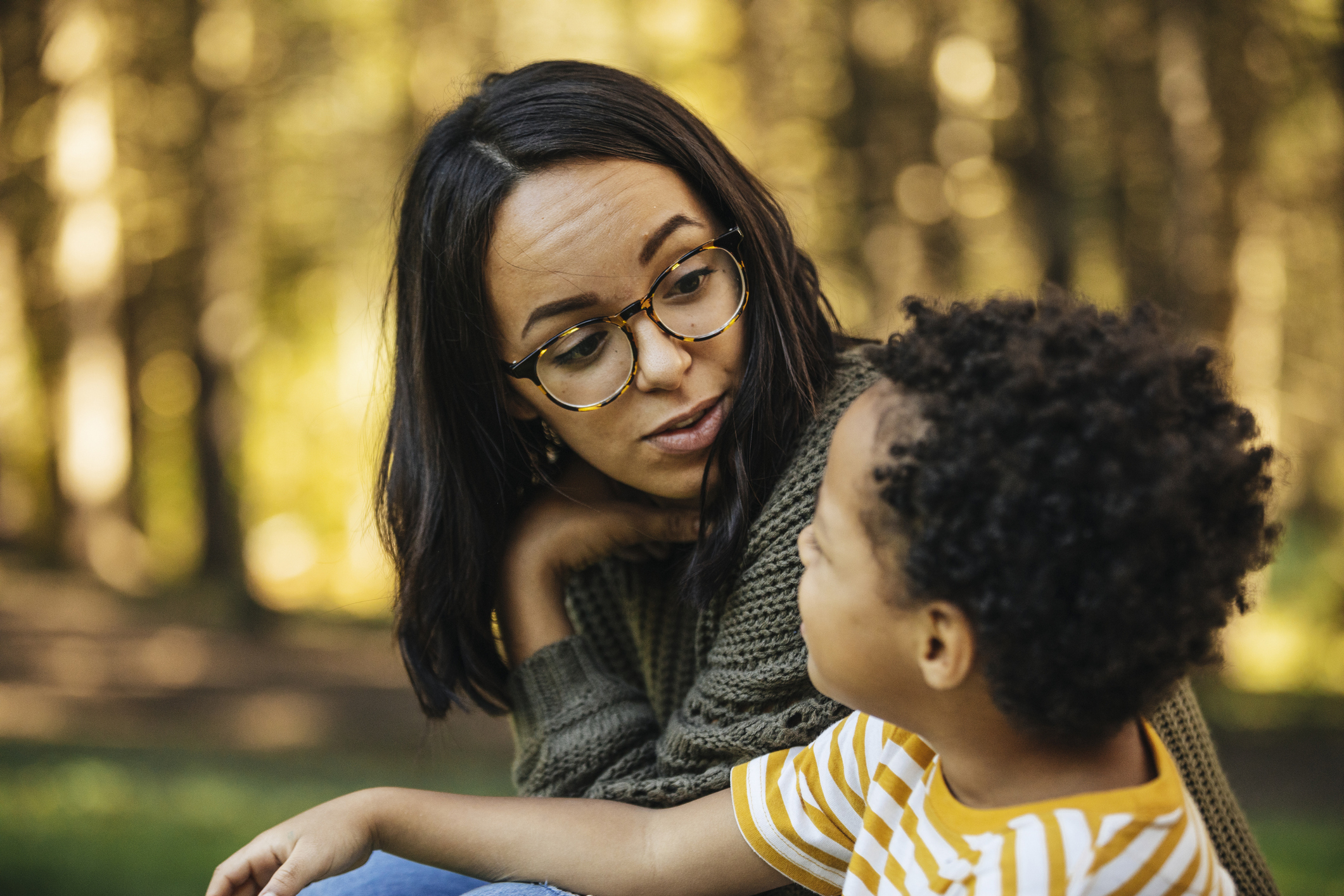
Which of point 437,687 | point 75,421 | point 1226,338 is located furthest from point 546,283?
point 75,421

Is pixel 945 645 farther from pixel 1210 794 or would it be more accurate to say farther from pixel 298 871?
pixel 298 871

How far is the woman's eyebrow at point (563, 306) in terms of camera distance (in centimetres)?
170

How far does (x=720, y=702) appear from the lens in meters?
1.70

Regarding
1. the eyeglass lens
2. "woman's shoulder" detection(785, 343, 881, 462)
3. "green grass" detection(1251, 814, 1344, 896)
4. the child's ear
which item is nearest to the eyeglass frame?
the eyeglass lens

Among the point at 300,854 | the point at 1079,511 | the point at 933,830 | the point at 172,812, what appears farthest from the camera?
the point at 172,812

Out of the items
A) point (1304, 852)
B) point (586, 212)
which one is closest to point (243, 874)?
point (586, 212)

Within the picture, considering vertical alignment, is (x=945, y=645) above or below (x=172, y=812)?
below

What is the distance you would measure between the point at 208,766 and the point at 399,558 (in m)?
3.91

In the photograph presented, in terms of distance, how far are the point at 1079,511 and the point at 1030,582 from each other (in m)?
0.08

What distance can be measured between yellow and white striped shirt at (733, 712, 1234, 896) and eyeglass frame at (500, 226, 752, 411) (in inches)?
25.7

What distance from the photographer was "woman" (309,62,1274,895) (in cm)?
168

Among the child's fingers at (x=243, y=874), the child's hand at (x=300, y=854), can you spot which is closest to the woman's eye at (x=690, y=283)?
the child's hand at (x=300, y=854)

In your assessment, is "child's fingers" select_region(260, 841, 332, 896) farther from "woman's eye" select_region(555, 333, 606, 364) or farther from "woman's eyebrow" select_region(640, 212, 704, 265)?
"woman's eyebrow" select_region(640, 212, 704, 265)

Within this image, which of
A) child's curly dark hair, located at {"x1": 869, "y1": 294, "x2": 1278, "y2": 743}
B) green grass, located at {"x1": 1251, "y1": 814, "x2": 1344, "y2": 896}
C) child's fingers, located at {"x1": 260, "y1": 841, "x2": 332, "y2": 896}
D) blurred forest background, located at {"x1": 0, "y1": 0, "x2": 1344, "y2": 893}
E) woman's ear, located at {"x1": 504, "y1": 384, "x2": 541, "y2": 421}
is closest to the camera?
child's curly dark hair, located at {"x1": 869, "y1": 294, "x2": 1278, "y2": 743}
